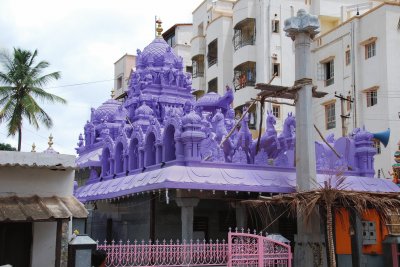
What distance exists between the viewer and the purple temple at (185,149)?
19.0 m

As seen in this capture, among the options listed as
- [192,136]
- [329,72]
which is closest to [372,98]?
[329,72]

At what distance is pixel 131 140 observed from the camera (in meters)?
23.2

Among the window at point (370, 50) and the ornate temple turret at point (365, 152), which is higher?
the window at point (370, 50)

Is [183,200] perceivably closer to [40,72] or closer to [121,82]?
[40,72]

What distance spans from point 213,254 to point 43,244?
6198mm

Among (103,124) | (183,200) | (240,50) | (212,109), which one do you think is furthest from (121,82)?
(183,200)

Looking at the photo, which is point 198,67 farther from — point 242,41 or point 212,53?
point 242,41

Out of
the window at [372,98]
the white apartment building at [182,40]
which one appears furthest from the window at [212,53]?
the window at [372,98]

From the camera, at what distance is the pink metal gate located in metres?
15.0

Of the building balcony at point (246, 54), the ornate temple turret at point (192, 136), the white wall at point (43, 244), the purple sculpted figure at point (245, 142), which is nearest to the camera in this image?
the white wall at point (43, 244)

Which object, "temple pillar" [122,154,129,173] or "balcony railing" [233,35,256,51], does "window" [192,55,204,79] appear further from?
"temple pillar" [122,154,129,173]

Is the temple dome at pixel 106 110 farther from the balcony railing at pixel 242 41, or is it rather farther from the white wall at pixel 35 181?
the white wall at pixel 35 181

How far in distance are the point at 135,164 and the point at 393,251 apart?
1037cm

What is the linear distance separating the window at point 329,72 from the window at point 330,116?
141cm
